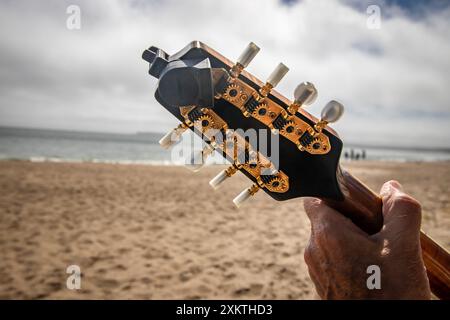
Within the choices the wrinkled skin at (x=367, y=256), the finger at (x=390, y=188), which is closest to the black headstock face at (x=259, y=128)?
the wrinkled skin at (x=367, y=256)

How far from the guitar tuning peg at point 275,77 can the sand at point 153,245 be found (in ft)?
14.9

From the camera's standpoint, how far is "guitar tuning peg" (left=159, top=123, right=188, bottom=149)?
1396mm

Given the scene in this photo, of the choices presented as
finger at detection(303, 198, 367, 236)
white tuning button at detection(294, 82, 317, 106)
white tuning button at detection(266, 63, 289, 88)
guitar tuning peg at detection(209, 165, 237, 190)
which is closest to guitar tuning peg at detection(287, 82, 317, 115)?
white tuning button at detection(294, 82, 317, 106)

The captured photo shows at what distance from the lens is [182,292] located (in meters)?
5.04

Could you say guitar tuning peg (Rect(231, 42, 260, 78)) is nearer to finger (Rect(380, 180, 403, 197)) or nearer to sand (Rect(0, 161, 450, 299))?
finger (Rect(380, 180, 403, 197))

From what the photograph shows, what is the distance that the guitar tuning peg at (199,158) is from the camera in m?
1.39

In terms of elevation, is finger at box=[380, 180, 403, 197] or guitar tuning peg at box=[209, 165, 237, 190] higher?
guitar tuning peg at box=[209, 165, 237, 190]

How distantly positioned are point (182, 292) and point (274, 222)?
500 cm

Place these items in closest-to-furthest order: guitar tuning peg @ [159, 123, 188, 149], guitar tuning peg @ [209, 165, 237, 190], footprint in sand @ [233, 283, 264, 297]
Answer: guitar tuning peg @ [159, 123, 188, 149] < guitar tuning peg @ [209, 165, 237, 190] < footprint in sand @ [233, 283, 264, 297]

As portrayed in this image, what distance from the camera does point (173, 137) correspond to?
141cm

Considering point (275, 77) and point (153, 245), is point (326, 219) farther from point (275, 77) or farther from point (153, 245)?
point (153, 245)

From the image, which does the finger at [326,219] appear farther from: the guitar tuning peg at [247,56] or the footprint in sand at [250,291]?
the footprint in sand at [250,291]

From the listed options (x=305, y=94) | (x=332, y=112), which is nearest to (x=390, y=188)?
(x=332, y=112)
